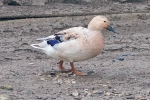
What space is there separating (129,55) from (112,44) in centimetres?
106

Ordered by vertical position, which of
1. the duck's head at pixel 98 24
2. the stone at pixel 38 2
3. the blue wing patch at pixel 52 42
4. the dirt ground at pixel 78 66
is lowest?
the dirt ground at pixel 78 66

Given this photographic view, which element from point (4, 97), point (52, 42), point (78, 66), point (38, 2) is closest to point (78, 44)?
point (52, 42)

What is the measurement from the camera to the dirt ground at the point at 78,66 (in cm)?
837

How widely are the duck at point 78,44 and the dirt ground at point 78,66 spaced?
1.21 ft

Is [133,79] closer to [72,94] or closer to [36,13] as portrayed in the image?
[72,94]

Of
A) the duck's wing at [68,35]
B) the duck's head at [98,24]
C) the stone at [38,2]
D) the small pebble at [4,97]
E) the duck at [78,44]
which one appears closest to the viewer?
the small pebble at [4,97]

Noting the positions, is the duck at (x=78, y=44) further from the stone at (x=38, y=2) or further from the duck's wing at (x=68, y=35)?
the stone at (x=38, y=2)

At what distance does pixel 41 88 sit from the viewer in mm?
8594

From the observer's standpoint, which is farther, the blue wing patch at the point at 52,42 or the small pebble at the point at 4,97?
the blue wing patch at the point at 52,42

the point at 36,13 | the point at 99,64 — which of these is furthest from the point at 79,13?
the point at 99,64

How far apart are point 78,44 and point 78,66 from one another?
1.37 metres

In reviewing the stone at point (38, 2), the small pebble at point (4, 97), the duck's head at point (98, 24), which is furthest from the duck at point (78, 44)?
the stone at point (38, 2)

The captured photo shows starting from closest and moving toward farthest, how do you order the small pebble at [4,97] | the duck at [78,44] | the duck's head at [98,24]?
the small pebble at [4,97] → the duck at [78,44] → the duck's head at [98,24]

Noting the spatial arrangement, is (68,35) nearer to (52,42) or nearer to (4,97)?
(52,42)
